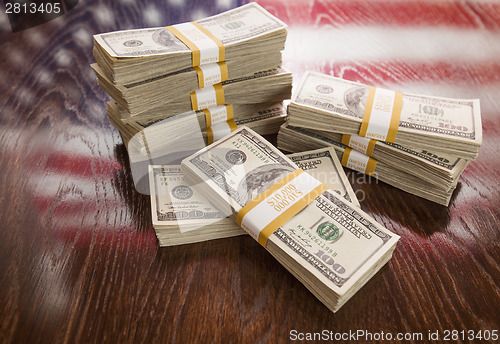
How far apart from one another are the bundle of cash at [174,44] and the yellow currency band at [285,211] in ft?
1.10

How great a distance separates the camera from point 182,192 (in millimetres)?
909

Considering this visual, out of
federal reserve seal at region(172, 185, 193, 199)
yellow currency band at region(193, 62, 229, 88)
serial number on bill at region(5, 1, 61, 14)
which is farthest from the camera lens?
serial number on bill at region(5, 1, 61, 14)

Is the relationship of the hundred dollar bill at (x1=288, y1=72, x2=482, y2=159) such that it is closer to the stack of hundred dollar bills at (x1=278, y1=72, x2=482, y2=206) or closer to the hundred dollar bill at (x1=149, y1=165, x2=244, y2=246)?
the stack of hundred dollar bills at (x1=278, y1=72, x2=482, y2=206)

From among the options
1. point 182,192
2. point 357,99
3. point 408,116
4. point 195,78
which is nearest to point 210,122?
point 195,78

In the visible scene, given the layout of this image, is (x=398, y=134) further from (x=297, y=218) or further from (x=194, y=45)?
(x=194, y=45)

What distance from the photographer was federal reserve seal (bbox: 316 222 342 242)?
2.65 ft

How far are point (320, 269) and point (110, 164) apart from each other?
0.56m

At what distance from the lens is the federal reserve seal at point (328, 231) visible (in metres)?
0.81

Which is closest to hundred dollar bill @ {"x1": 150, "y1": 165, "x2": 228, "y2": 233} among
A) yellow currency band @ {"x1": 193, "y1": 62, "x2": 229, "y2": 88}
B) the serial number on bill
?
yellow currency band @ {"x1": 193, "y1": 62, "x2": 229, "y2": 88}

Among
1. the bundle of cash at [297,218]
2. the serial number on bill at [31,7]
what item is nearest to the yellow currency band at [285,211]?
the bundle of cash at [297,218]

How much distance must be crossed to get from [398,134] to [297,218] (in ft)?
1.03

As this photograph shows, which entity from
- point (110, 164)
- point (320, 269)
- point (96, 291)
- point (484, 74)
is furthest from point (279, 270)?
point (484, 74)

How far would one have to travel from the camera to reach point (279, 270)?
2.72 ft

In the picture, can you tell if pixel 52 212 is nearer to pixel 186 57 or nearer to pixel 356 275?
pixel 186 57
